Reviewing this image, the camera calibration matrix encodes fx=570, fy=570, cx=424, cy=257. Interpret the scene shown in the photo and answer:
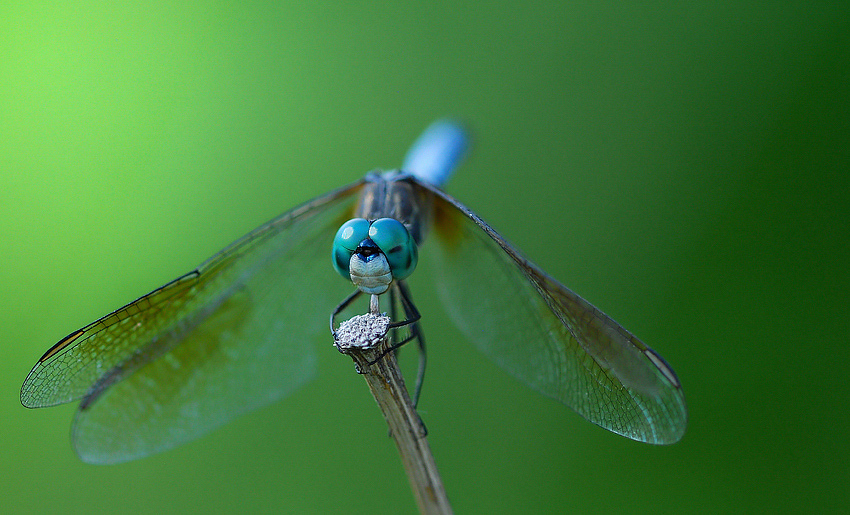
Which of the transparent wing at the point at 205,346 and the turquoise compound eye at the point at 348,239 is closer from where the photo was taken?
the turquoise compound eye at the point at 348,239

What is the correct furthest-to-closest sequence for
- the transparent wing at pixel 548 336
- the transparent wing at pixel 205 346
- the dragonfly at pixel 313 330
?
1. the transparent wing at pixel 205 346
2. the dragonfly at pixel 313 330
3. the transparent wing at pixel 548 336

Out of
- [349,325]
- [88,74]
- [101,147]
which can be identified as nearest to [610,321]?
[349,325]

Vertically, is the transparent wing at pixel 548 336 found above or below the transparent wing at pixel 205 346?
below

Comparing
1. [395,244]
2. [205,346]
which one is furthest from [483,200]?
[205,346]

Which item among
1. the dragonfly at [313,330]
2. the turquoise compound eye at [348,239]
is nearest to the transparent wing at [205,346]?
the dragonfly at [313,330]

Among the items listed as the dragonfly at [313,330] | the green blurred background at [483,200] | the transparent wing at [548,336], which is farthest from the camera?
the green blurred background at [483,200]

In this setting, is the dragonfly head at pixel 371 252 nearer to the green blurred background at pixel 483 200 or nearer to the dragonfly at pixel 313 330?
the dragonfly at pixel 313 330

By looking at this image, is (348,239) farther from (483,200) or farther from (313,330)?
(483,200)
